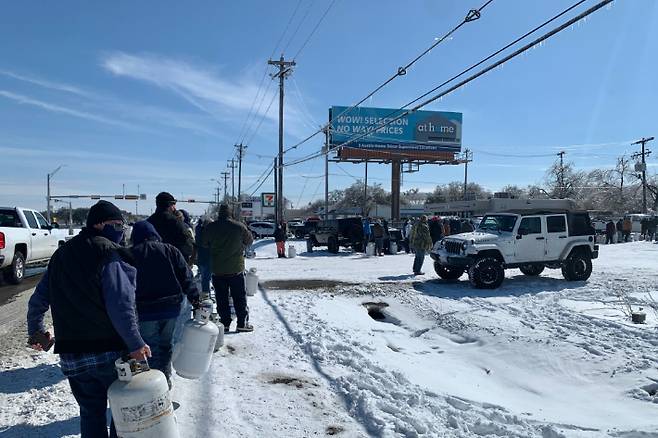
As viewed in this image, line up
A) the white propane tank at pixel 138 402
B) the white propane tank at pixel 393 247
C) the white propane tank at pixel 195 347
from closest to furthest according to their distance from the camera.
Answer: the white propane tank at pixel 138 402, the white propane tank at pixel 195 347, the white propane tank at pixel 393 247

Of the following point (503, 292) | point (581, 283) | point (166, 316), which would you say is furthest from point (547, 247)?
point (166, 316)

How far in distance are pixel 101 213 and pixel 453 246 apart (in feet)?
38.0

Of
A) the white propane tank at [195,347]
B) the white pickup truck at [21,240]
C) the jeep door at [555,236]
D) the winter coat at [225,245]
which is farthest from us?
the jeep door at [555,236]

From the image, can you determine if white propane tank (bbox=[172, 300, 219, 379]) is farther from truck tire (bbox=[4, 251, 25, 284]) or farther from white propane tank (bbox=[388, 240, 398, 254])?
white propane tank (bbox=[388, 240, 398, 254])

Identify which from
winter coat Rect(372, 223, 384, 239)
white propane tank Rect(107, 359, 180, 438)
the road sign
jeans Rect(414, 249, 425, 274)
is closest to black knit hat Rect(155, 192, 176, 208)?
white propane tank Rect(107, 359, 180, 438)

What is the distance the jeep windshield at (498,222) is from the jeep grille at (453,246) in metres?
1.47

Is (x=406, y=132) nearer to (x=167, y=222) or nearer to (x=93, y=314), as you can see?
(x=167, y=222)

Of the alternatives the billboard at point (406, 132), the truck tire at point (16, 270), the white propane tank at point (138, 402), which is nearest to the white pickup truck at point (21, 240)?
the truck tire at point (16, 270)

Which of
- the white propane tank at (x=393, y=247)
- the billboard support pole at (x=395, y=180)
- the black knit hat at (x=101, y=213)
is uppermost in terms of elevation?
the billboard support pole at (x=395, y=180)

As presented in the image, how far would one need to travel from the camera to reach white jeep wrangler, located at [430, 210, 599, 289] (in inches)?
520

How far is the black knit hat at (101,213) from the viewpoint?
3316 mm

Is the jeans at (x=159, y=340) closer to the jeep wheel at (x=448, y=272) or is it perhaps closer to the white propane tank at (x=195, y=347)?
the white propane tank at (x=195, y=347)

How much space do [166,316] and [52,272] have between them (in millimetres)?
1518

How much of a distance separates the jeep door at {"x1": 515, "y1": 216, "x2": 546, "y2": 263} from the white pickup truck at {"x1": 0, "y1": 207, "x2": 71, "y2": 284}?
12271 mm
